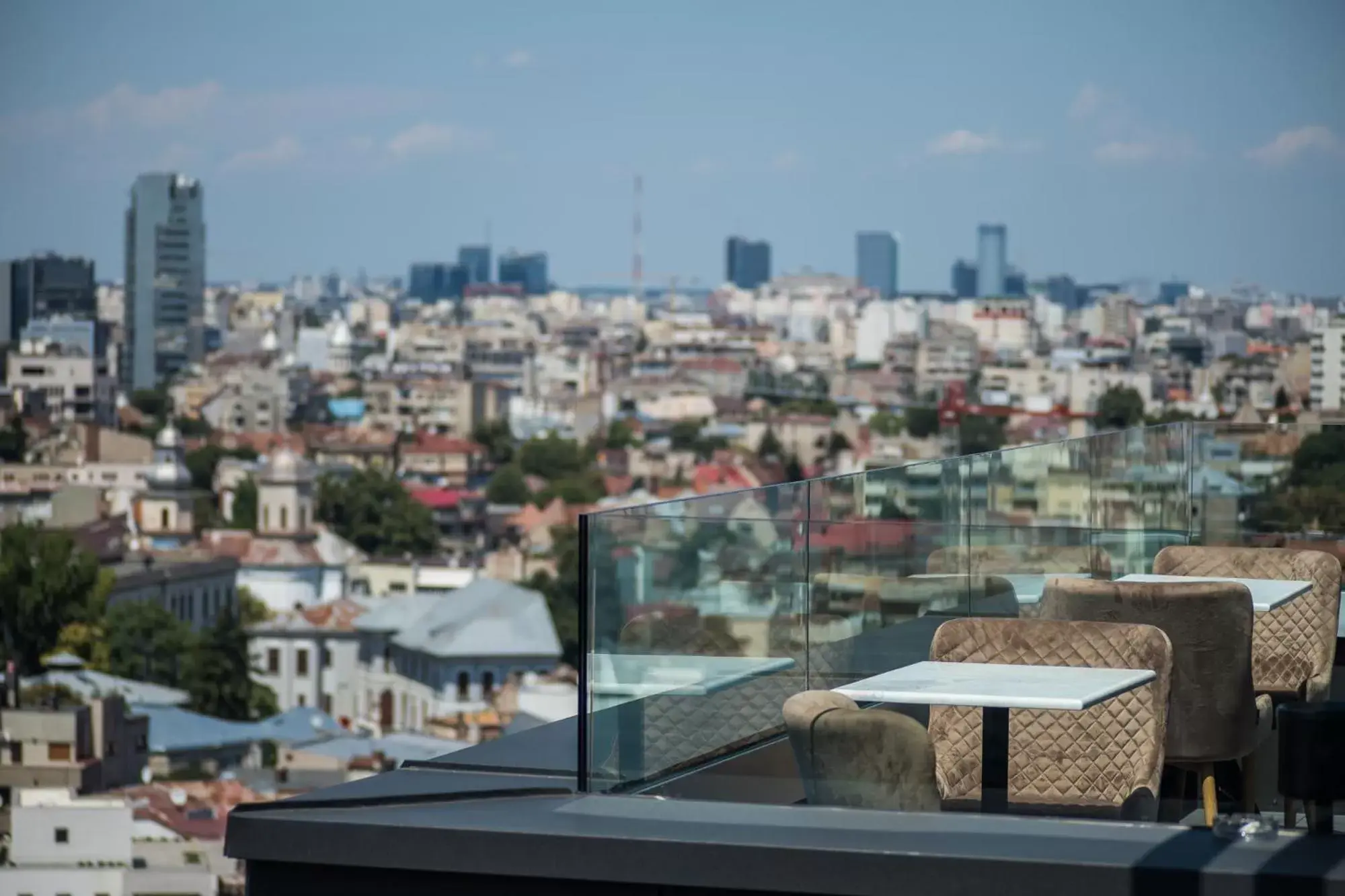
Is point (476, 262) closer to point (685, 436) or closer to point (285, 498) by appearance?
point (685, 436)

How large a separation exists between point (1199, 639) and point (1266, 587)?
0.91m

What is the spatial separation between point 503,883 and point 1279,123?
99.8m

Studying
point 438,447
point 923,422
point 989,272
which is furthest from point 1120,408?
point 989,272

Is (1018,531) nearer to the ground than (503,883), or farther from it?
farther from it

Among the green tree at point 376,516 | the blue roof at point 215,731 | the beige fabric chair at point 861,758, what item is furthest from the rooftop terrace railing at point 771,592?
the green tree at point 376,516

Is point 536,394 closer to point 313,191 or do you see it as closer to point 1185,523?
point 313,191

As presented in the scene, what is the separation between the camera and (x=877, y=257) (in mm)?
144250

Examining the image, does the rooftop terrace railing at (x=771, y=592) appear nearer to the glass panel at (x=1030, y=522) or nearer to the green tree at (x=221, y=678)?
the glass panel at (x=1030, y=522)

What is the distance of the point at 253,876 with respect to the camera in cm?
294

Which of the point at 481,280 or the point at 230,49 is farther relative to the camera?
the point at 481,280

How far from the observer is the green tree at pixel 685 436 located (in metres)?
109

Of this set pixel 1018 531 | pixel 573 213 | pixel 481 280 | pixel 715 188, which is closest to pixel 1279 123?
pixel 715 188

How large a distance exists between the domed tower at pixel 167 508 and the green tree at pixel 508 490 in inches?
524

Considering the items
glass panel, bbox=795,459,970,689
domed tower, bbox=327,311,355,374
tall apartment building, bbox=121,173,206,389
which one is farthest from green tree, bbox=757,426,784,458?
glass panel, bbox=795,459,970,689
